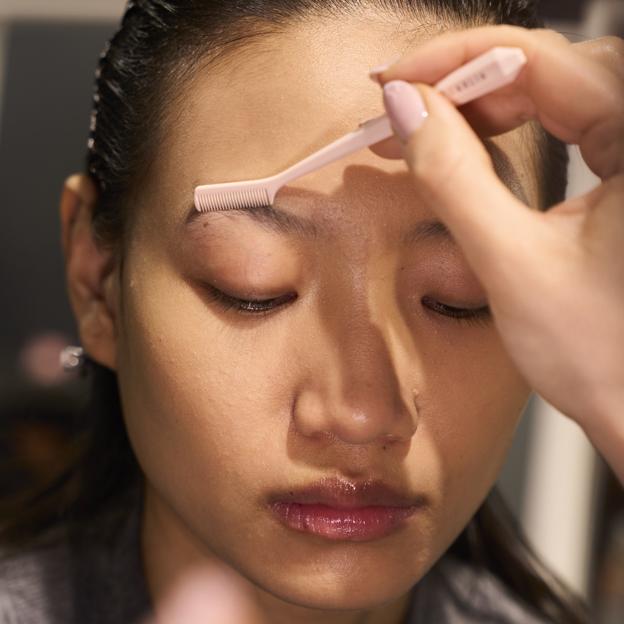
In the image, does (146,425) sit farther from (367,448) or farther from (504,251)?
(504,251)

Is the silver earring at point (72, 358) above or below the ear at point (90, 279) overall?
below

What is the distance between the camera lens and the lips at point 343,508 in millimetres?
694

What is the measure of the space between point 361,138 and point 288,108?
10 centimetres

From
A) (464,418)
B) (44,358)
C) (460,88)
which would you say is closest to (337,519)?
(464,418)

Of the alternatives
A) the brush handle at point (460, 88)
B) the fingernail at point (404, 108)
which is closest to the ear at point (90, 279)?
the brush handle at point (460, 88)

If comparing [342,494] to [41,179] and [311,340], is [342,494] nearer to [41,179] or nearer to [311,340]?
[311,340]

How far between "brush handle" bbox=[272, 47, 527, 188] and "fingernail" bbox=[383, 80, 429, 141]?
0.04 meters

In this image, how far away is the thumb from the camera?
0.53 metres

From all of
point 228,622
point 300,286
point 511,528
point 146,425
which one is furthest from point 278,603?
point 511,528

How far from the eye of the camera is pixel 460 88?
1.93 ft

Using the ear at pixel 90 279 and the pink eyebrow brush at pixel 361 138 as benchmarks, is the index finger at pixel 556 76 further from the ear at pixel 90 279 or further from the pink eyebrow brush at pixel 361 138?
the ear at pixel 90 279

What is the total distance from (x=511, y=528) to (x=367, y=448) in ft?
1.89

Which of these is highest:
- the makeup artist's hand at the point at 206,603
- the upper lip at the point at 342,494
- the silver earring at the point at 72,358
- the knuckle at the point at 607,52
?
the knuckle at the point at 607,52

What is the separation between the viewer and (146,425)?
78 centimetres
